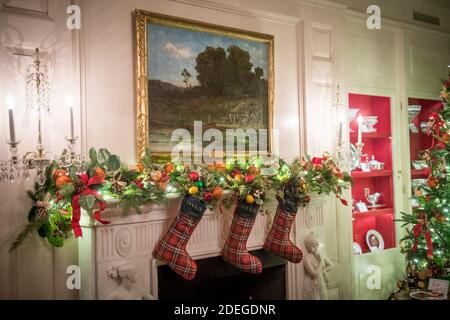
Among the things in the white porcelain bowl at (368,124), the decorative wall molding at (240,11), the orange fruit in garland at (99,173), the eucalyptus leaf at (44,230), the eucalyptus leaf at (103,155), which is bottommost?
the eucalyptus leaf at (44,230)

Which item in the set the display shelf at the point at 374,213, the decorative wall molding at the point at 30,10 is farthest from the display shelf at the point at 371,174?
the decorative wall molding at the point at 30,10

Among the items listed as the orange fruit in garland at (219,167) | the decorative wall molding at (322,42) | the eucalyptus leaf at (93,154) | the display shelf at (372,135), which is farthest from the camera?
the display shelf at (372,135)

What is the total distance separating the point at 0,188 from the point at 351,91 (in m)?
2.97

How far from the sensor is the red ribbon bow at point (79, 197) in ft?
7.06

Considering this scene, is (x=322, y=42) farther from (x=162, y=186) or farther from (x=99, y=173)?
(x=99, y=173)

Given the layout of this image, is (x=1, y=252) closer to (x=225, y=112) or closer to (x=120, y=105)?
(x=120, y=105)

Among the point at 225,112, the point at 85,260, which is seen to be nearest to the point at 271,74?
the point at 225,112

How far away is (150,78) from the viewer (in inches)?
109

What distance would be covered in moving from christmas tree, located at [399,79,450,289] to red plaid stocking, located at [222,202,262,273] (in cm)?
155

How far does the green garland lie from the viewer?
221 cm

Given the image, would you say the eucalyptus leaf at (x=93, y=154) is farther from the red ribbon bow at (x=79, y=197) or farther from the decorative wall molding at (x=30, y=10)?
the decorative wall molding at (x=30, y=10)

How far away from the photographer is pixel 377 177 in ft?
14.0

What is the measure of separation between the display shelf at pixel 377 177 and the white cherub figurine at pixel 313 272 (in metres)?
1.05

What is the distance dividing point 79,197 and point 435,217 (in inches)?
111
